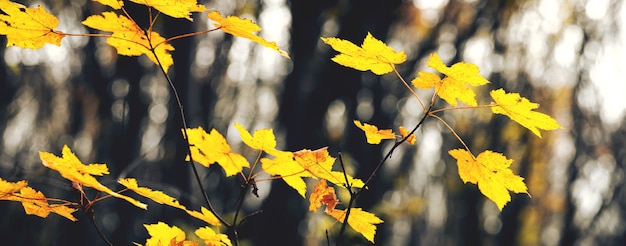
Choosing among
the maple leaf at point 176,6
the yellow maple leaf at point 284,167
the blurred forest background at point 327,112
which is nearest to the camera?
the maple leaf at point 176,6

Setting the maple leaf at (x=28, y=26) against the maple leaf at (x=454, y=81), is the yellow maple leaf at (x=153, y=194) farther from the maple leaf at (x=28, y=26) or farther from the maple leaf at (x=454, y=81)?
the maple leaf at (x=454, y=81)

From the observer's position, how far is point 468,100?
3.43ft

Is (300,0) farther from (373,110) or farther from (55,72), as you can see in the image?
(55,72)

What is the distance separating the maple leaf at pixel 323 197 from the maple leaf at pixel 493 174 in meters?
0.24

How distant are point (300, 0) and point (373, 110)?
147 cm

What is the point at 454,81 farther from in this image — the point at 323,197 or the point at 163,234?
the point at 163,234

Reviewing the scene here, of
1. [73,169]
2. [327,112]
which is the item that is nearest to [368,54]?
[73,169]

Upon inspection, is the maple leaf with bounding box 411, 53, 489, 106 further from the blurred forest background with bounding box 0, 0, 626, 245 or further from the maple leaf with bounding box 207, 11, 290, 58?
the blurred forest background with bounding box 0, 0, 626, 245

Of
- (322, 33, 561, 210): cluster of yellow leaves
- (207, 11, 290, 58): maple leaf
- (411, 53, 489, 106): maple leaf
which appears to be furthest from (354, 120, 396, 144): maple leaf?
(207, 11, 290, 58): maple leaf

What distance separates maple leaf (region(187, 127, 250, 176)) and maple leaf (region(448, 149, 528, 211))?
420 millimetres

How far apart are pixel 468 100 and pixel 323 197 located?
0.33m

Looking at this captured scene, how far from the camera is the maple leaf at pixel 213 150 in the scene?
108 cm

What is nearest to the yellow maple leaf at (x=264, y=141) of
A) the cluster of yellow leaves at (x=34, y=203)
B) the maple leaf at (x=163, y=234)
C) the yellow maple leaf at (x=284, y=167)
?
the yellow maple leaf at (x=284, y=167)

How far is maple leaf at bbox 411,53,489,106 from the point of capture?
996mm
